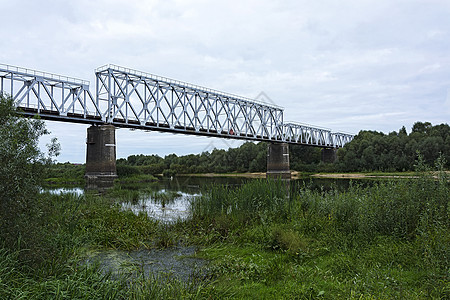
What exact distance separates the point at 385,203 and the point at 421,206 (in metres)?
0.79

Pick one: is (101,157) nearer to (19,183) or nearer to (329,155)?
(19,183)

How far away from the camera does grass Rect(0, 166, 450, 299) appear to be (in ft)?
14.0

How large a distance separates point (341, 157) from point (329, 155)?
13.5 metres

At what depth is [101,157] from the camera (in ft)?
128

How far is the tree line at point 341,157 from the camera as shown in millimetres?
65000

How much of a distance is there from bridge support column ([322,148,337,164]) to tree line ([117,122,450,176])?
3.49m

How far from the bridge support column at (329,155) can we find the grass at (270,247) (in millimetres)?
92938

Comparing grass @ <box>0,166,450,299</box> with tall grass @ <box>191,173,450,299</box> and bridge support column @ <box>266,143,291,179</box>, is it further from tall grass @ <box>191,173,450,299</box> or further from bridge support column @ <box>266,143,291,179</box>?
bridge support column @ <box>266,143,291,179</box>

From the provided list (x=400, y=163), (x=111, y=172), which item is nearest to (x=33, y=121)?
(x=111, y=172)

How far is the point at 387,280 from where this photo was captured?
4.46m

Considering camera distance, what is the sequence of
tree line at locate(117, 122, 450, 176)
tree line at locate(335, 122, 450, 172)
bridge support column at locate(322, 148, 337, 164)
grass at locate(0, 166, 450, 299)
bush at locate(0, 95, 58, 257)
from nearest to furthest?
1. grass at locate(0, 166, 450, 299)
2. bush at locate(0, 95, 58, 257)
3. tree line at locate(335, 122, 450, 172)
4. tree line at locate(117, 122, 450, 176)
5. bridge support column at locate(322, 148, 337, 164)

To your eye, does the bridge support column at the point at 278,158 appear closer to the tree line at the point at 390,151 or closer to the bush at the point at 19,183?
the tree line at the point at 390,151

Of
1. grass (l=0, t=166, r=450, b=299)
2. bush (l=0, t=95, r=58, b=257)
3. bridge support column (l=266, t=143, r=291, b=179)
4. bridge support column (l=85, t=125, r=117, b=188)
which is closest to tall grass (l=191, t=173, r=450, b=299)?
grass (l=0, t=166, r=450, b=299)

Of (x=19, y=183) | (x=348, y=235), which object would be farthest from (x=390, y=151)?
(x=19, y=183)
